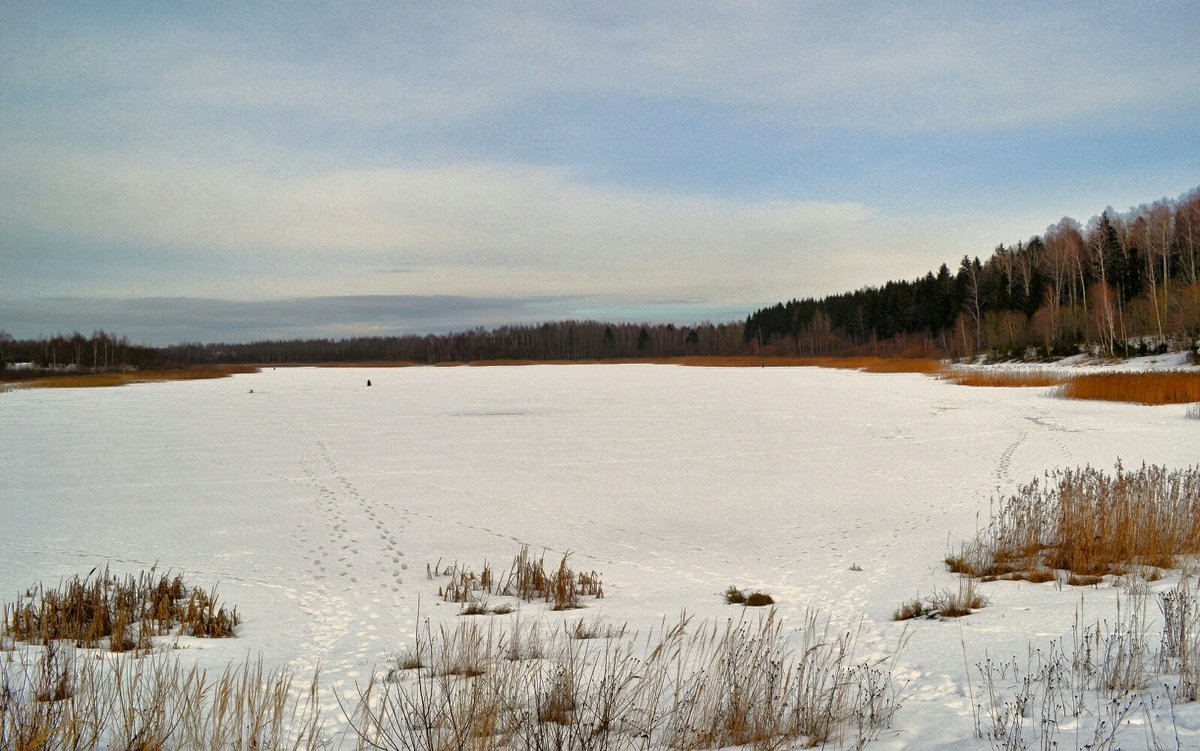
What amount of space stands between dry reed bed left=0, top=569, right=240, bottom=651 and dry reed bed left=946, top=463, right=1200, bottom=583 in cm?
814

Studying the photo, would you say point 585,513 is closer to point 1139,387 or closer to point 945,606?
point 945,606

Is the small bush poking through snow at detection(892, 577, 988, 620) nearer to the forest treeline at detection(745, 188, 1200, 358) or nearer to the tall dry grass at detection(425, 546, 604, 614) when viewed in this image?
the tall dry grass at detection(425, 546, 604, 614)

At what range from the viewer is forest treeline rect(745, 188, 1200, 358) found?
184ft

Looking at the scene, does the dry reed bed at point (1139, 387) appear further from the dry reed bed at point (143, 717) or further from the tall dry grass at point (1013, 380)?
the dry reed bed at point (143, 717)

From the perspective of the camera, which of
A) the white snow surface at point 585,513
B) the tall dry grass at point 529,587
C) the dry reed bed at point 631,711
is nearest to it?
the dry reed bed at point 631,711

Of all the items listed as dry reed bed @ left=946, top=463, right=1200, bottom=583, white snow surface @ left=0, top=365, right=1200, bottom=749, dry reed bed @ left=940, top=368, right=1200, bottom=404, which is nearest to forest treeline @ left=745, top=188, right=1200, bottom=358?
dry reed bed @ left=940, top=368, right=1200, bottom=404

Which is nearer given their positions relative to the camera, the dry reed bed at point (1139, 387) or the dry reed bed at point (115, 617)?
the dry reed bed at point (115, 617)

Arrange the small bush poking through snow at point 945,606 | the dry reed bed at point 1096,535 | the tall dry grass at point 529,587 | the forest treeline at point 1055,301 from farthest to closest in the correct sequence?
the forest treeline at point 1055,301, the dry reed bed at point 1096,535, the tall dry grass at point 529,587, the small bush poking through snow at point 945,606

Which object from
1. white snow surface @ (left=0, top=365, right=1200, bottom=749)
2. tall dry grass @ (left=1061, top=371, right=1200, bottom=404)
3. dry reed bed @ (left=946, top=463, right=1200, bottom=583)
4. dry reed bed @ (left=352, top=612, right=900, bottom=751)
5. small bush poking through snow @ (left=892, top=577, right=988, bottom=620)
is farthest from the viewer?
tall dry grass @ (left=1061, top=371, right=1200, bottom=404)

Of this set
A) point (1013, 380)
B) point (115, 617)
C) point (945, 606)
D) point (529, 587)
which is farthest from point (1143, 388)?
point (115, 617)

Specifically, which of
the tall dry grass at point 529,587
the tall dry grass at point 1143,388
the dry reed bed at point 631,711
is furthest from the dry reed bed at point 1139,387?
the dry reed bed at point 631,711

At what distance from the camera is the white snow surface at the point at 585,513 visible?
21.8 ft

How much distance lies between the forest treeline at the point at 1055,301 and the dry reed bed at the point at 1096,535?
46251 mm

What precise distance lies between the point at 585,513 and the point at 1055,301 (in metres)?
70.9
